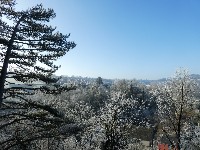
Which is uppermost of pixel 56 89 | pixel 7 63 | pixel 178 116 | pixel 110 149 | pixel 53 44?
pixel 53 44

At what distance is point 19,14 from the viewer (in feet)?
53.9

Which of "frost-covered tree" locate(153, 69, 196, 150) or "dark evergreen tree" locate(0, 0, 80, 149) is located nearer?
"dark evergreen tree" locate(0, 0, 80, 149)

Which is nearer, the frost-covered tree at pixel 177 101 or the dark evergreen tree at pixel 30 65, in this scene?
the dark evergreen tree at pixel 30 65

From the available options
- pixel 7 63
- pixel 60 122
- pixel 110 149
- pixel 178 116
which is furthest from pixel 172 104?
pixel 7 63

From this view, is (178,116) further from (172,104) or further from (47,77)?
(47,77)

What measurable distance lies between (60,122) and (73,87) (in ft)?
8.36

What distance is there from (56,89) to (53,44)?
225cm

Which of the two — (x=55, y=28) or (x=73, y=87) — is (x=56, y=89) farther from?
(x=55, y=28)

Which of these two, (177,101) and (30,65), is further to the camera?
(177,101)

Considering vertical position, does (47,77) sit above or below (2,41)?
below

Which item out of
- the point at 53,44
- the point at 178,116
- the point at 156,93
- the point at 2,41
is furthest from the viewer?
the point at 156,93

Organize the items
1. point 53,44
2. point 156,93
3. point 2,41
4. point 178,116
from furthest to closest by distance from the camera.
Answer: point 156,93, point 178,116, point 53,44, point 2,41

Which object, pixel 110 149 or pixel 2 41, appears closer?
pixel 2 41

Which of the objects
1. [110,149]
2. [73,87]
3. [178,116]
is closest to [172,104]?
[178,116]
